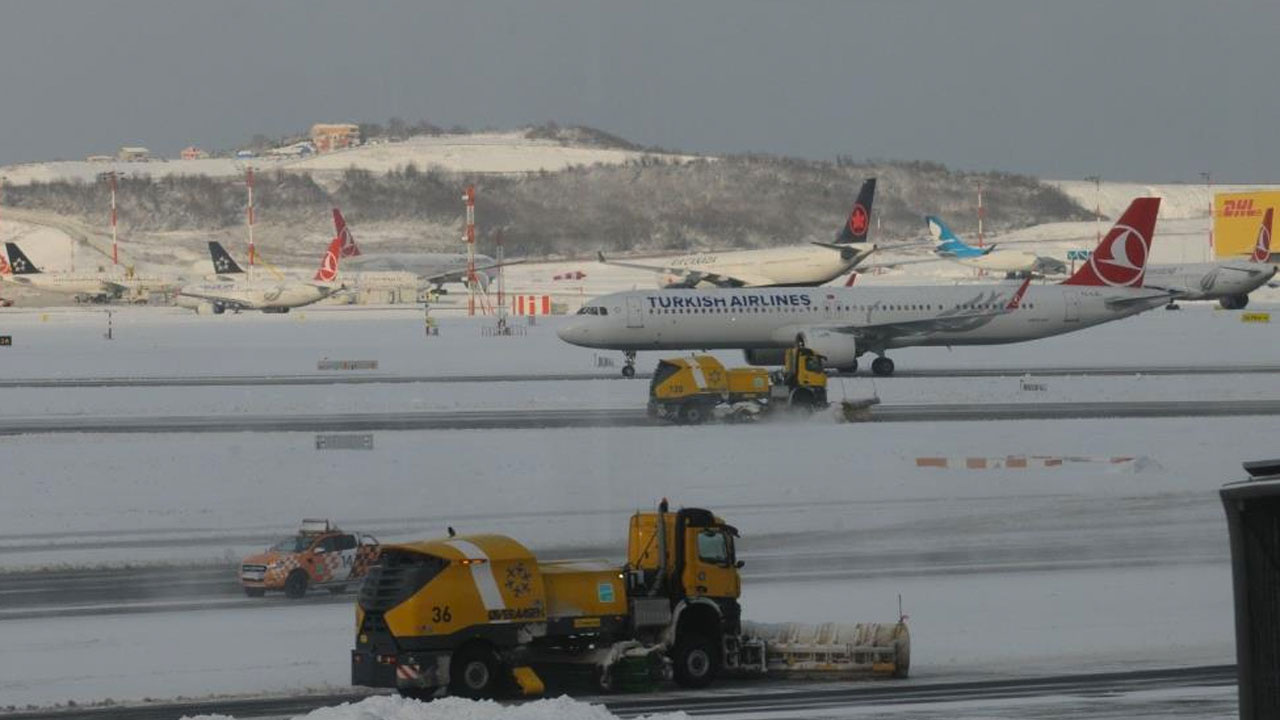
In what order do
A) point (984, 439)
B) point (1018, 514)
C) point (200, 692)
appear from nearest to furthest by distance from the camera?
point (200, 692) → point (1018, 514) → point (984, 439)

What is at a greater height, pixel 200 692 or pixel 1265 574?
pixel 1265 574

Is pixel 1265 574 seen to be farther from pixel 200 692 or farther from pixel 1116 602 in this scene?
pixel 1116 602

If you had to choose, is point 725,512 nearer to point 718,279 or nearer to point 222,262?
point 718,279

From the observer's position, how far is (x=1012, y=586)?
30344 millimetres

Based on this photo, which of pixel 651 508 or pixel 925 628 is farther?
pixel 651 508

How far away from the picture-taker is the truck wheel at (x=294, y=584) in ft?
98.1

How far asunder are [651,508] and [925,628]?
1149cm

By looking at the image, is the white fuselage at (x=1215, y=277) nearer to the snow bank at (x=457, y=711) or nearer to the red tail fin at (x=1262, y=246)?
the red tail fin at (x=1262, y=246)

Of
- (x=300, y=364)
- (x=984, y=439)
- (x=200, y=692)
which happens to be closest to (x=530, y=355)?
(x=300, y=364)

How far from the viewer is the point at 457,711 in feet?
58.8

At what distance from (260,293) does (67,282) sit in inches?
1272

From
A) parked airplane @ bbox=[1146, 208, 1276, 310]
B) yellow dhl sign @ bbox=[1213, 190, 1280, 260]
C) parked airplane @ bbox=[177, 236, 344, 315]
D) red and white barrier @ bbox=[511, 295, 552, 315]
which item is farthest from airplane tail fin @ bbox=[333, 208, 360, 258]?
yellow dhl sign @ bbox=[1213, 190, 1280, 260]

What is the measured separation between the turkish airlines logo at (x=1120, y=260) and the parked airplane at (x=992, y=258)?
96768 millimetres

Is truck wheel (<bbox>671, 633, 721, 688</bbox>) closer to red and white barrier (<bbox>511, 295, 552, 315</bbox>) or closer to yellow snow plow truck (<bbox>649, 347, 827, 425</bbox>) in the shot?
yellow snow plow truck (<bbox>649, 347, 827, 425</bbox>)
